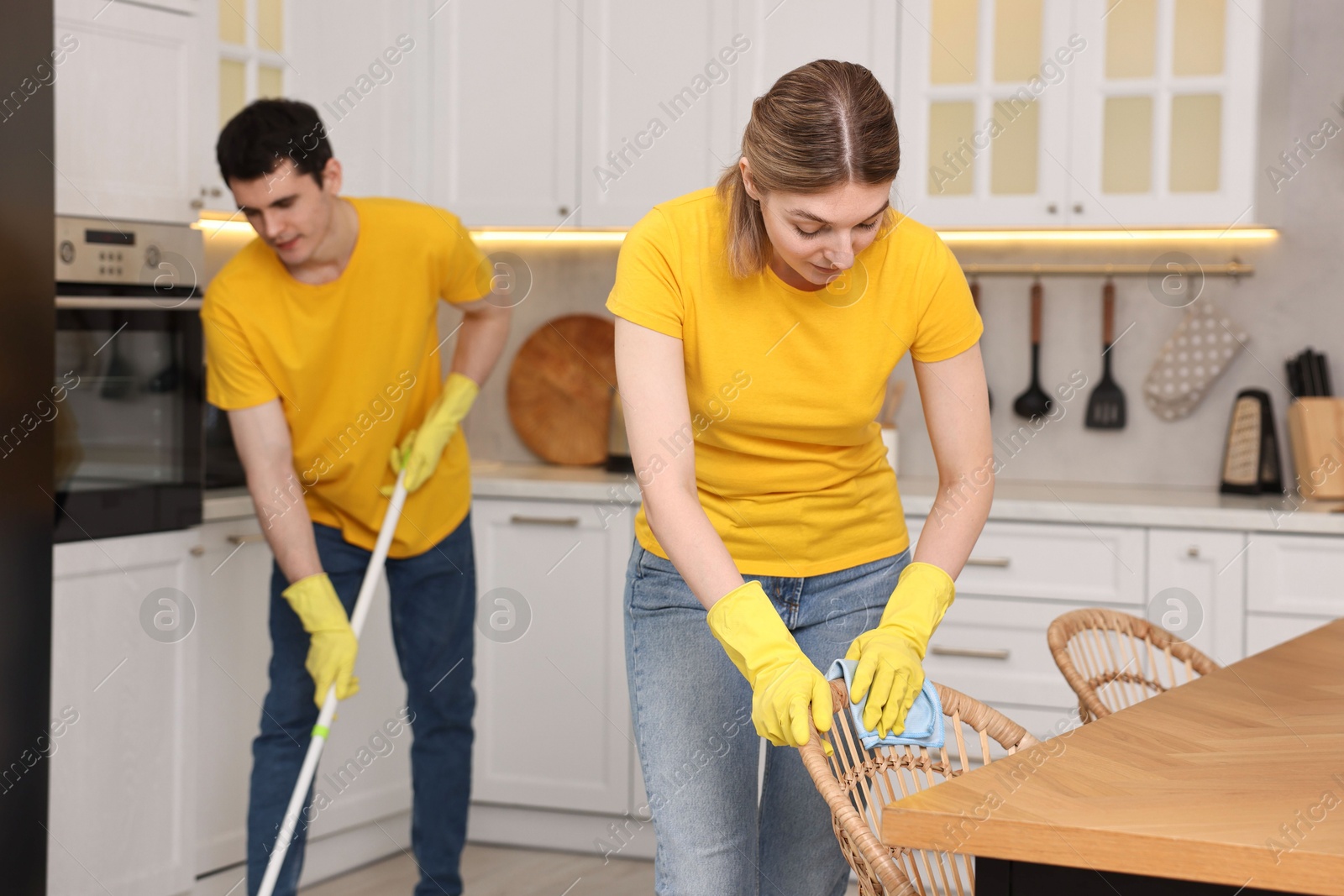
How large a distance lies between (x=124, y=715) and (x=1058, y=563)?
6.06 feet

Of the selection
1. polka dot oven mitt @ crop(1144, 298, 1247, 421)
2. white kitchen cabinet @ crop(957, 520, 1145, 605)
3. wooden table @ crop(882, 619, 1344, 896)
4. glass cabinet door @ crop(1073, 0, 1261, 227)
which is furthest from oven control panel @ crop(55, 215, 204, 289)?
polka dot oven mitt @ crop(1144, 298, 1247, 421)

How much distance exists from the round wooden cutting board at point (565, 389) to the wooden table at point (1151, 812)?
2.27 meters

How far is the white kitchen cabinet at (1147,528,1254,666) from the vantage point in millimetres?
2607

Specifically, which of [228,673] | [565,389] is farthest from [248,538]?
[565,389]

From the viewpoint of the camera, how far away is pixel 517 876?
114 inches

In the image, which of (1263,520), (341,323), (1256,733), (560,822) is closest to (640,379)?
(1256,733)

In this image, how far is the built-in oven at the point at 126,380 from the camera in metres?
2.20

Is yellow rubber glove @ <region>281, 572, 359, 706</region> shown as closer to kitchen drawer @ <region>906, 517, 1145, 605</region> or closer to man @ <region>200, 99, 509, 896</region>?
man @ <region>200, 99, 509, 896</region>

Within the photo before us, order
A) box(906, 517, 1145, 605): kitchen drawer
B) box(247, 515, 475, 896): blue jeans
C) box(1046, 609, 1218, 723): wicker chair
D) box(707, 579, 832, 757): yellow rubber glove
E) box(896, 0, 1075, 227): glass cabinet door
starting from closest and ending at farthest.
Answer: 1. box(707, 579, 832, 757): yellow rubber glove
2. box(1046, 609, 1218, 723): wicker chair
3. box(247, 515, 475, 896): blue jeans
4. box(906, 517, 1145, 605): kitchen drawer
5. box(896, 0, 1075, 227): glass cabinet door

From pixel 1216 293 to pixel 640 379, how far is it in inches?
85.0

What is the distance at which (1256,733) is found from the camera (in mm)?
1244

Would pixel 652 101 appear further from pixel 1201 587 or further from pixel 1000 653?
pixel 1201 587

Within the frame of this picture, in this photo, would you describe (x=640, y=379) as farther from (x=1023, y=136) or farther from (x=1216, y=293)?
(x=1216, y=293)

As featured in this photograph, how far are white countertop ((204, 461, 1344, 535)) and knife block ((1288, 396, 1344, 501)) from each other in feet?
0.19
